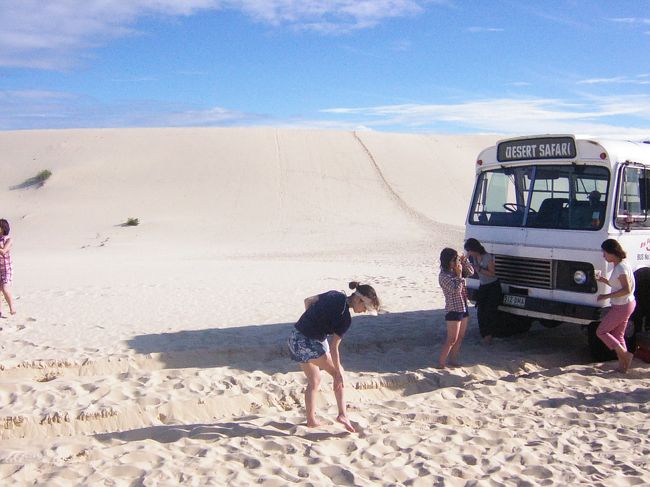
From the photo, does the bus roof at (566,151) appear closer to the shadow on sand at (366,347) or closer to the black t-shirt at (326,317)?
the shadow on sand at (366,347)

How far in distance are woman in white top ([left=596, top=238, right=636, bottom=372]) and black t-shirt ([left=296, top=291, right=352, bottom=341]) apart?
139 inches

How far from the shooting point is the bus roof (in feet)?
27.4

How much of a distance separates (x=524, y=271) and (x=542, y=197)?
100 centimetres

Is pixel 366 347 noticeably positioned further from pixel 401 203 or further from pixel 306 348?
pixel 401 203

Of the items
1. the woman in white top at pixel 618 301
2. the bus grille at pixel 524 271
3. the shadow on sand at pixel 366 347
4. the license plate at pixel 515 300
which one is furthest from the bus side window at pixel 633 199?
the shadow on sand at pixel 366 347

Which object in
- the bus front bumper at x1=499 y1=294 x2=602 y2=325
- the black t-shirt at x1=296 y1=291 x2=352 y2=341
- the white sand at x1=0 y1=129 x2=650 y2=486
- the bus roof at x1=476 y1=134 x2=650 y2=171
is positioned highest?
the bus roof at x1=476 y1=134 x2=650 y2=171

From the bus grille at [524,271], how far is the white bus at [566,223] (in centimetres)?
1

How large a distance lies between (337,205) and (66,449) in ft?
103

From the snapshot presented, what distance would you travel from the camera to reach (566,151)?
8578 mm

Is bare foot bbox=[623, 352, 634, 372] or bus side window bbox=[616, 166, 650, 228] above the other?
bus side window bbox=[616, 166, 650, 228]

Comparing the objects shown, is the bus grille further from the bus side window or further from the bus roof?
the bus roof

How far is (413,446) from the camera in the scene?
5.64m

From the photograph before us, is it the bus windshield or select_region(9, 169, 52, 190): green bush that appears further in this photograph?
select_region(9, 169, 52, 190): green bush

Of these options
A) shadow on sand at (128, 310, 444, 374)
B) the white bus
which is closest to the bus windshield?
the white bus
